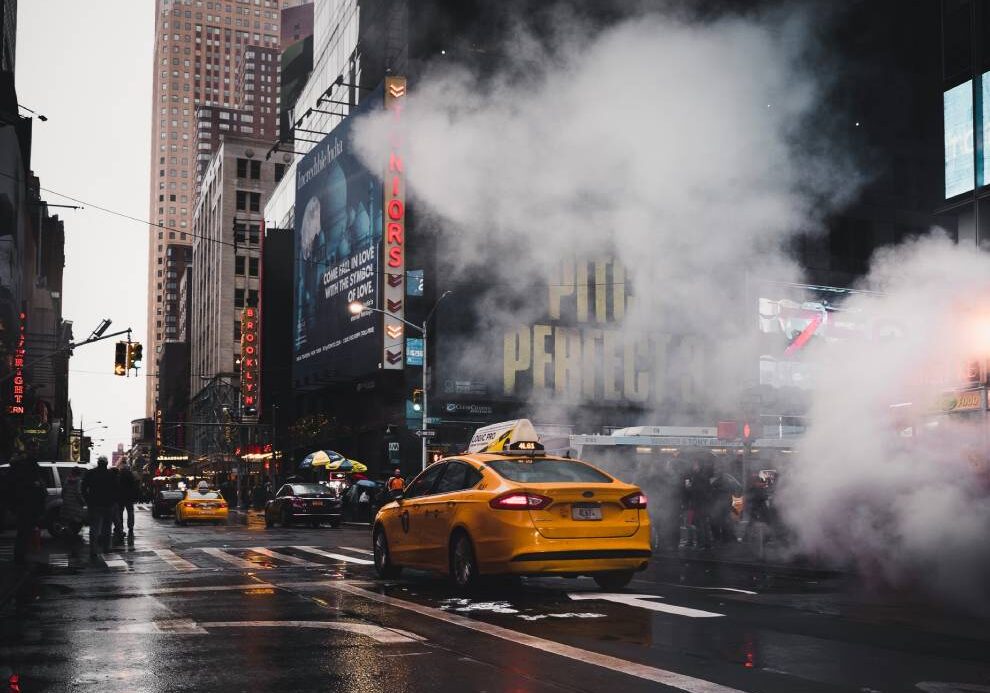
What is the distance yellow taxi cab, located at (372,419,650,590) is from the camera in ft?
29.0

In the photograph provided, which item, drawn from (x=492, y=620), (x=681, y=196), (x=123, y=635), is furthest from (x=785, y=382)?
(x=123, y=635)

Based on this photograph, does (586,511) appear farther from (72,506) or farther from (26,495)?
(72,506)

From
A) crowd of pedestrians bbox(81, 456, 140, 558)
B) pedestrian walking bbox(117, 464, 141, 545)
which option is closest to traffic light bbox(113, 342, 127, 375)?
pedestrian walking bbox(117, 464, 141, 545)

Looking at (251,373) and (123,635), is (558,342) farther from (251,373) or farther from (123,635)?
(123,635)

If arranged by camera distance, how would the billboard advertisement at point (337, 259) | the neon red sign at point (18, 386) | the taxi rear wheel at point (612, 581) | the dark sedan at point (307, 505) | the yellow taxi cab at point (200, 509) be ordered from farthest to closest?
1. the billboard advertisement at point (337, 259)
2. the neon red sign at point (18, 386)
3. the yellow taxi cab at point (200, 509)
4. the dark sedan at point (307, 505)
5. the taxi rear wheel at point (612, 581)

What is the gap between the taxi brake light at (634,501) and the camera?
932 centimetres

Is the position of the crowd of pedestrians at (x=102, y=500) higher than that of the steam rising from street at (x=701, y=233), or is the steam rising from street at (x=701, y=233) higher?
the steam rising from street at (x=701, y=233)

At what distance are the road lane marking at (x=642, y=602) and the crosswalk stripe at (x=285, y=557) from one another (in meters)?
4.65

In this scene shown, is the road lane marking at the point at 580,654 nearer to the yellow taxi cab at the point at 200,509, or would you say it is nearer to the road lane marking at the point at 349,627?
the road lane marking at the point at 349,627

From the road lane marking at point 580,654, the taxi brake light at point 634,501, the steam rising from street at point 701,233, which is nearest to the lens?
the road lane marking at point 580,654

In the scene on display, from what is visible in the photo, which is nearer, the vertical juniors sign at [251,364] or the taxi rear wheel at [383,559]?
the taxi rear wheel at [383,559]

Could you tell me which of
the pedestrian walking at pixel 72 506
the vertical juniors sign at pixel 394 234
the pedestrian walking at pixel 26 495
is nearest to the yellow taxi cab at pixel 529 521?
the pedestrian walking at pixel 26 495

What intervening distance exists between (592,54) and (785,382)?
11030 millimetres

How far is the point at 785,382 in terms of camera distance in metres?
22.8
